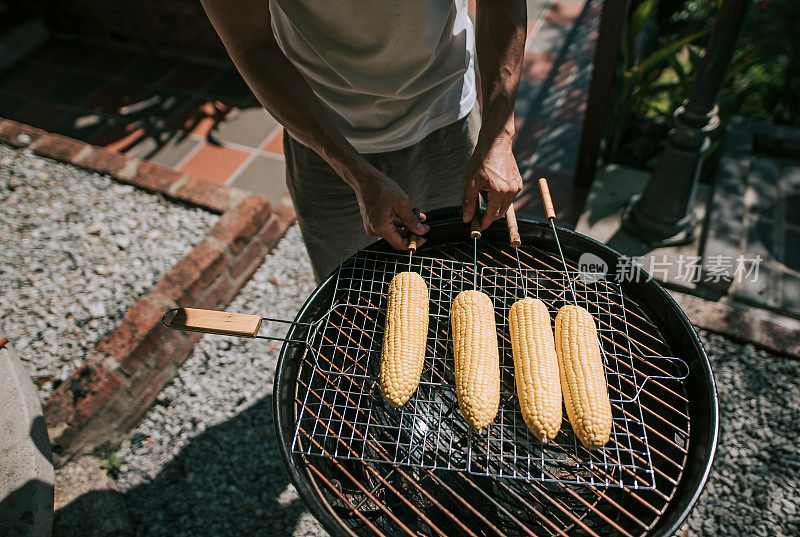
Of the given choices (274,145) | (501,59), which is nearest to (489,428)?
(501,59)

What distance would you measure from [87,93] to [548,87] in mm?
5585

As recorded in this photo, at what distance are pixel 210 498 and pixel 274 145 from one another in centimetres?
346

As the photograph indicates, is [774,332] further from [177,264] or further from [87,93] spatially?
[87,93]

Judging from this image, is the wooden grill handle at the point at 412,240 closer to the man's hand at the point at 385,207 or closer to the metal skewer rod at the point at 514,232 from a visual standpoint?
the man's hand at the point at 385,207

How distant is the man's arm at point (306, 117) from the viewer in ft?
6.16

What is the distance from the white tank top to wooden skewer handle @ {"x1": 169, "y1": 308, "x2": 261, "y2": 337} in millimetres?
1053

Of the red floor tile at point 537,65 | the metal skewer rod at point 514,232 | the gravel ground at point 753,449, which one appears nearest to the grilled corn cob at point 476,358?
the metal skewer rod at point 514,232

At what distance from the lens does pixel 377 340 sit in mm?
2096

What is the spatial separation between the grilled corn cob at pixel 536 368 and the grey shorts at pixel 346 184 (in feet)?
2.95

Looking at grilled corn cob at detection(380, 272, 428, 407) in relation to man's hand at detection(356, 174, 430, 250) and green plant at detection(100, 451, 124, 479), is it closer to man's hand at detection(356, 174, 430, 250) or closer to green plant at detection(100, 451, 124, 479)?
man's hand at detection(356, 174, 430, 250)

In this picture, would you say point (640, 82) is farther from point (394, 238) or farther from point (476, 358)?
point (476, 358)

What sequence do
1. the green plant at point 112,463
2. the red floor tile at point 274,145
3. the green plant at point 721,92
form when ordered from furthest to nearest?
the red floor tile at point 274,145 < the green plant at point 721,92 < the green plant at point 112,463

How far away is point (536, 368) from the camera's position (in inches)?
68.5

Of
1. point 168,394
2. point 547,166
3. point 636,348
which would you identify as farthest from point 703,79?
point 168,394
